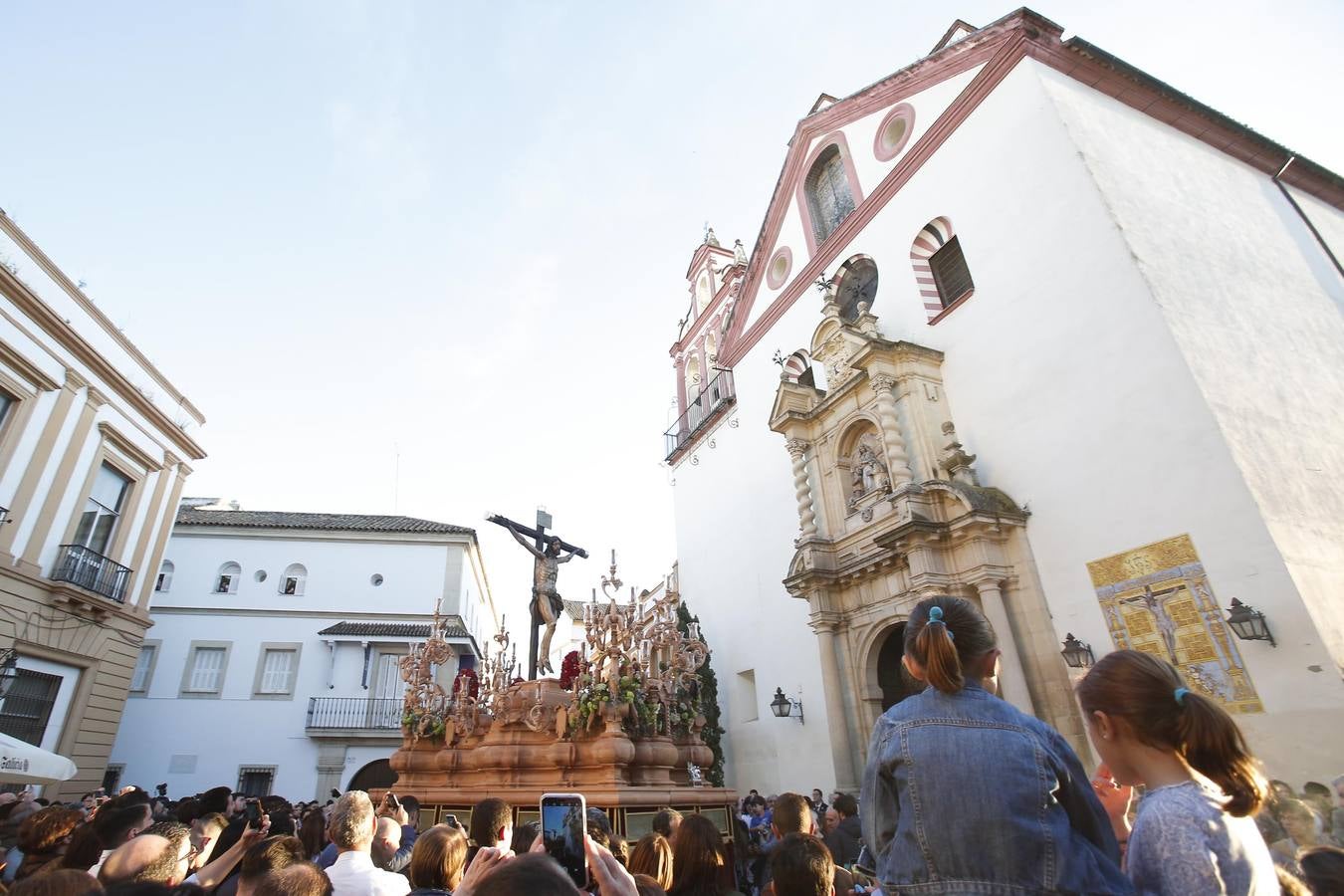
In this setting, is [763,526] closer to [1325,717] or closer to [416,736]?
[416,736]

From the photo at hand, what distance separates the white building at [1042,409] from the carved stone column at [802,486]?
Result: 0.21 feet

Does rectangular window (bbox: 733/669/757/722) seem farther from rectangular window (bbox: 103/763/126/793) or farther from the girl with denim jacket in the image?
rectangular window (bbox: 103/763/126/793)

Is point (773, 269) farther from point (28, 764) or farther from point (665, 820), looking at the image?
point (28, 764)

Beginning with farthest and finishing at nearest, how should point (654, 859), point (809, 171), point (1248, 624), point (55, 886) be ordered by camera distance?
1. point (809, 171)
2. point (1248, 624)
3. point (654, 859)
4. point (55, 886)

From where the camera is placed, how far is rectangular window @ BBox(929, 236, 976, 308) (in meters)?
13.3

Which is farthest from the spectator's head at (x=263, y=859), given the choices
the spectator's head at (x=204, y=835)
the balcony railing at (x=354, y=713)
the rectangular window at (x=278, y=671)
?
the rectangular window at (x=278, y=671)

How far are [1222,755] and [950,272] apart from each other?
43.6ft

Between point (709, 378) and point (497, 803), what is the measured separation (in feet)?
63.6

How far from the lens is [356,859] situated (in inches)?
142

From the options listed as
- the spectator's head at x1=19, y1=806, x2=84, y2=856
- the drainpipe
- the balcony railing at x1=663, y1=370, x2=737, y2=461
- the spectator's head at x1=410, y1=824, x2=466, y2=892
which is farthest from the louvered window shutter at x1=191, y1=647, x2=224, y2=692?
the drainpipe

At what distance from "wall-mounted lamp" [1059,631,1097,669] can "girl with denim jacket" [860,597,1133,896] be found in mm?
8234

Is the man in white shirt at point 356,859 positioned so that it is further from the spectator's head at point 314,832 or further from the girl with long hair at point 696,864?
the spectator's head at point 314,832

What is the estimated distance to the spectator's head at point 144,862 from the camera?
314 cm

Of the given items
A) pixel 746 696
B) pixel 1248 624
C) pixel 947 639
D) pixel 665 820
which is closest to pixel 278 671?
pixel 746 696
